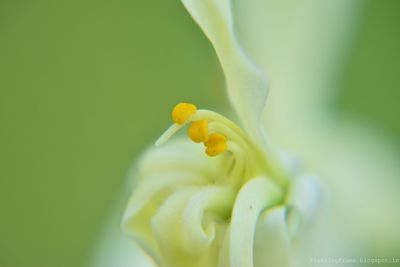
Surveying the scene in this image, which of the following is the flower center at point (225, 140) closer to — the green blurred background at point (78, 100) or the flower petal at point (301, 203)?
the flower petal at point (301, 203)

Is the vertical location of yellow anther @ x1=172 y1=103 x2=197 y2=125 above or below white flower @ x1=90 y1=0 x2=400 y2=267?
above

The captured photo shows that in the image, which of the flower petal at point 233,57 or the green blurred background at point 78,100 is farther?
the green blurred background at point 78,100

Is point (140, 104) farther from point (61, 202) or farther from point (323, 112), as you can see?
point (323, 112)

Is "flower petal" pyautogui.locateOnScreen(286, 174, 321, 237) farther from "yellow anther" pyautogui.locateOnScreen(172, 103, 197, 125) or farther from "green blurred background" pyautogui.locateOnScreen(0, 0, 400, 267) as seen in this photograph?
"green blurred background" pyautogui.locateOnScreen(0, 0, 400, 267)

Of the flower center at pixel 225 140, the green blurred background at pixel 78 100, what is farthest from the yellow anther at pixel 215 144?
the green blurred background at pixel 78 100

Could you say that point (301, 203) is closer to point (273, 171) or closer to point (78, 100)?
point (273, 171)

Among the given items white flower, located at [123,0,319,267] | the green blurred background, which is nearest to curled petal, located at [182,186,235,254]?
white flower, located at [123,0,319,267]

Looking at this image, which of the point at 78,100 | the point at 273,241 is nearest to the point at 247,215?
the point at 273,241

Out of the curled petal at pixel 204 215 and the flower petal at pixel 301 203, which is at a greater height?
the curled petal at pixel 204 215
